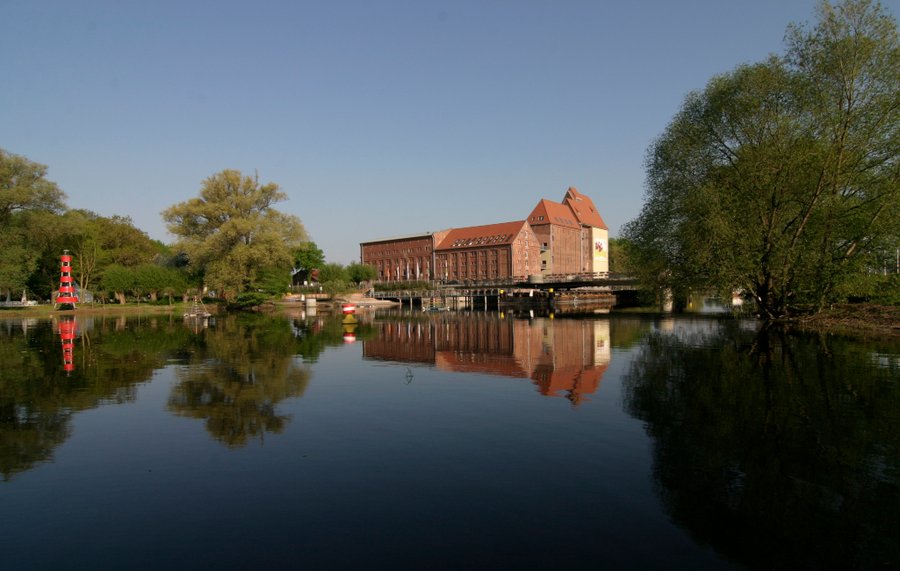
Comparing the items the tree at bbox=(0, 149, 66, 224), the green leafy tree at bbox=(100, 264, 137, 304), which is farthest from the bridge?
the tree at bbox=(0, 149, 66, 224)

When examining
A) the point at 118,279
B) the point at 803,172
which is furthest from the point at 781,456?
the point at 118,279

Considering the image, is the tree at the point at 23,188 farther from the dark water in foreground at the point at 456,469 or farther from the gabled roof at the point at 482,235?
the gabled roof at the point at 482,235

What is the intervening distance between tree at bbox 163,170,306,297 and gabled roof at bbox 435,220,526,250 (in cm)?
6487

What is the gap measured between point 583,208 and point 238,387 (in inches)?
6007

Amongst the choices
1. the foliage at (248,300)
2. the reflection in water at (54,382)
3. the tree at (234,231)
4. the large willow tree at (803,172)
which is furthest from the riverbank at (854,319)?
the foliage at (248,300)

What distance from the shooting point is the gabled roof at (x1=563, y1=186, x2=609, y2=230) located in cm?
15600

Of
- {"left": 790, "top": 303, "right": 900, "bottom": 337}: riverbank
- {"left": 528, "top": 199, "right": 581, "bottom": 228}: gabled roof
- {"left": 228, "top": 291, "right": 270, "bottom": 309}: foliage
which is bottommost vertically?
{"left": 790, "top": 303, "right": 900, "bottom": 337}: riverbank

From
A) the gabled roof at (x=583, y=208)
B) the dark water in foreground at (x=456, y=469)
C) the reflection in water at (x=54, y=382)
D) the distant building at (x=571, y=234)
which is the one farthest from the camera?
the gabled roof at (x=583, y=208)

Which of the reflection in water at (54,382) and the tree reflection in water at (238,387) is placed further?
the tree reflection in water at (238,387)

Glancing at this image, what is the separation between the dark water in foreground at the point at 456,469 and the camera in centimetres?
656

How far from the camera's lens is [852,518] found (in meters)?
7.17

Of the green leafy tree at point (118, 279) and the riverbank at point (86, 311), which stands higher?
the green leafy tree at point (118, 279)

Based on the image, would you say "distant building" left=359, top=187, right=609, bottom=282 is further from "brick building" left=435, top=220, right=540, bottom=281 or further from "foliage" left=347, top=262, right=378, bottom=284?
"foliage" left=347, top=262, right=378, bottom=284

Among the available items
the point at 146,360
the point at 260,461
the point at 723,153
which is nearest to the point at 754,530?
the point at 260,461
